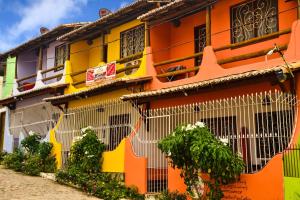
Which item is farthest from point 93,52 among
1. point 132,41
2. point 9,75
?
point 9,75

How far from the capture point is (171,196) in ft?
33.5

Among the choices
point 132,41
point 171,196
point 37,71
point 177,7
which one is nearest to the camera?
point 171,196

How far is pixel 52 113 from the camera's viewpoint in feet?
62.3

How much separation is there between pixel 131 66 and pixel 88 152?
12.4 ft

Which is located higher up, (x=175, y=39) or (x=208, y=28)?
(x=175, y=39)

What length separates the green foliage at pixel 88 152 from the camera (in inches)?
523

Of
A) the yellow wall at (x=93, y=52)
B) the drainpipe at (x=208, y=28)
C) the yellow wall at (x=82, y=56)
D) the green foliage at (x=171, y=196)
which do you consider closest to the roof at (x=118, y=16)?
the yellow wall at (x=93, y=52)

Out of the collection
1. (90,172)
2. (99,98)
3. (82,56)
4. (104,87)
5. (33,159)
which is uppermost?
(82,56)

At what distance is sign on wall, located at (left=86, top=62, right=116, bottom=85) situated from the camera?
49.6 ft

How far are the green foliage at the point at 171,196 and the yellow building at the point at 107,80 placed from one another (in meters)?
2.50

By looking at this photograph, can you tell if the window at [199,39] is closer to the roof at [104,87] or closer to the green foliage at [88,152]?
the roof at [104,87]

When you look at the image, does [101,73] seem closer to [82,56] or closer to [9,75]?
[82,56]

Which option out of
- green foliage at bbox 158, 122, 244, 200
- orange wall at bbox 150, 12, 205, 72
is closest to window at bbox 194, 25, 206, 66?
orange wall at bbox 150, 12, 205, 72

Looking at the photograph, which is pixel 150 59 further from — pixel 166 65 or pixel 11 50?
pixel 11 50
